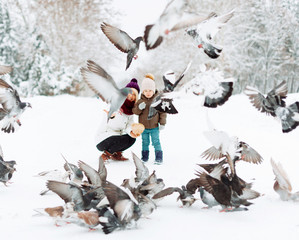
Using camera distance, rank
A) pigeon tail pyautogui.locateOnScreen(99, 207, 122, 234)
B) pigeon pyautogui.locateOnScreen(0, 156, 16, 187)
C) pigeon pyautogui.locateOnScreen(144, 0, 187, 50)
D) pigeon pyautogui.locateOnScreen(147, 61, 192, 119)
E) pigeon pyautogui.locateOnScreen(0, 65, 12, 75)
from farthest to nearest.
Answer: pigeon pyautogui.locateOnScreen(0, 156, 16, 187)
pigeon pyautogui.locateOnScreen(0, 65, 12, 75)
pigeon pyautogui.locateOnScreen(147, 61, 192, 119)
pigeon tail pyautogui.locateOnScreen(99, 207, 122, 234)
pigeon pyautogui.locateOnScreen(144, 0, 187, 50)

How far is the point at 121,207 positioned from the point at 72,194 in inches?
16.1

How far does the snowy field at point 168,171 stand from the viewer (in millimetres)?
1790

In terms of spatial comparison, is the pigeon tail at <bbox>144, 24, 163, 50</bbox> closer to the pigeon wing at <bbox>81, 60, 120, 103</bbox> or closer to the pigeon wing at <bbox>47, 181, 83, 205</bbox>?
the pigeon wing at <bbox>81, 60, 120, 103</bbox>

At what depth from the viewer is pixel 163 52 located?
2266cm

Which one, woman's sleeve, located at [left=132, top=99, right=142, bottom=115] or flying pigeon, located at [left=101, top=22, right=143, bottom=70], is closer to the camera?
flying pigeon, located at [left=101, top=22, right=143, bottom=70]

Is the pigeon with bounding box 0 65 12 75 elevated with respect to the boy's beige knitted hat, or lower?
lower

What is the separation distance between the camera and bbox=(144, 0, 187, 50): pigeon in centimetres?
118

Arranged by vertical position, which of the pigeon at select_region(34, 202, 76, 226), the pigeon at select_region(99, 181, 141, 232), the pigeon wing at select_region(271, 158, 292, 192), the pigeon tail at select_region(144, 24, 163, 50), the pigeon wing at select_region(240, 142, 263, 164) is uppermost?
the pigeon tail at select_region(144, 24, 163, 50)

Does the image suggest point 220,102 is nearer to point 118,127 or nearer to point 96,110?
point 118,127

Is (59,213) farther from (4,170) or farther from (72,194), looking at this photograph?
(4,170)

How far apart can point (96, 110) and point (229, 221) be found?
7.79 m

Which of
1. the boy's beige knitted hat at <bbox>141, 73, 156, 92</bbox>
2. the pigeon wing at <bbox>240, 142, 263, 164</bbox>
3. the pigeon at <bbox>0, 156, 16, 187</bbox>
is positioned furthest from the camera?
the boy's beige knitted hat at <bbox>141, 73, 156, 92</bbox>

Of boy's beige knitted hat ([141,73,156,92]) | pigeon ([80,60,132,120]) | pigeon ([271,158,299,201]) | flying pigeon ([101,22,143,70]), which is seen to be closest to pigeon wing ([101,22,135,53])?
flying pigeon ([101,22,143,70])

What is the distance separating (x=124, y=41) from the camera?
5.94 feet
